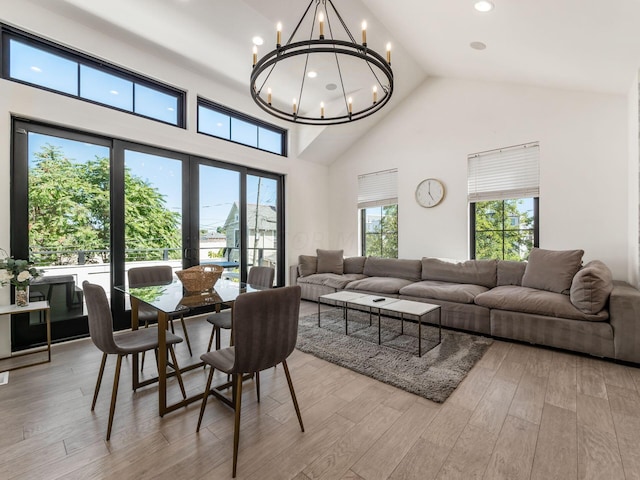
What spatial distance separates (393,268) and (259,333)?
3.83 meters

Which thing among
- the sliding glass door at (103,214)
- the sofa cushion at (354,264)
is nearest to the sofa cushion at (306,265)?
the sofa cushion at (354,264)

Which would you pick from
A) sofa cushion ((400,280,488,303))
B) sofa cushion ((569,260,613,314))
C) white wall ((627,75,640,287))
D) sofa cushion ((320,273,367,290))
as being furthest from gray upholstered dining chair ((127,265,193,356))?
white wall ((627,75,640,287))

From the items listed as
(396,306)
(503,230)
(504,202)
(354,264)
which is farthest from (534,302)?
(354,264)

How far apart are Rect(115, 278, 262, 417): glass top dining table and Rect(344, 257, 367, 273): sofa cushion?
121 inches

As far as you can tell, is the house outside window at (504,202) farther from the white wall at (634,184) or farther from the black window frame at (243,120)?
the black window frame at (243,120)

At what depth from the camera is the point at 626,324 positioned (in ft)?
8.73

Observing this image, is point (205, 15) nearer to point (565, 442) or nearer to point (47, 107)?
point (47, 107)

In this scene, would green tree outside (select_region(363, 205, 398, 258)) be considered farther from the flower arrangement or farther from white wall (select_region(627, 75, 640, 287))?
the flower arrangement

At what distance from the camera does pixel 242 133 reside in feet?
16.7

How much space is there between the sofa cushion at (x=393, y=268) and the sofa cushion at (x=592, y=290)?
2.15 m

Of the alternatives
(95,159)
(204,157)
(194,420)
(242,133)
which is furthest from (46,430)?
(242,133)

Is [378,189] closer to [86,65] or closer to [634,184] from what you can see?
[634,184]

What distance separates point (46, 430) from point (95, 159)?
9.35ft

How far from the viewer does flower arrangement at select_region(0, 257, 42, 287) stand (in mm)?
2707
